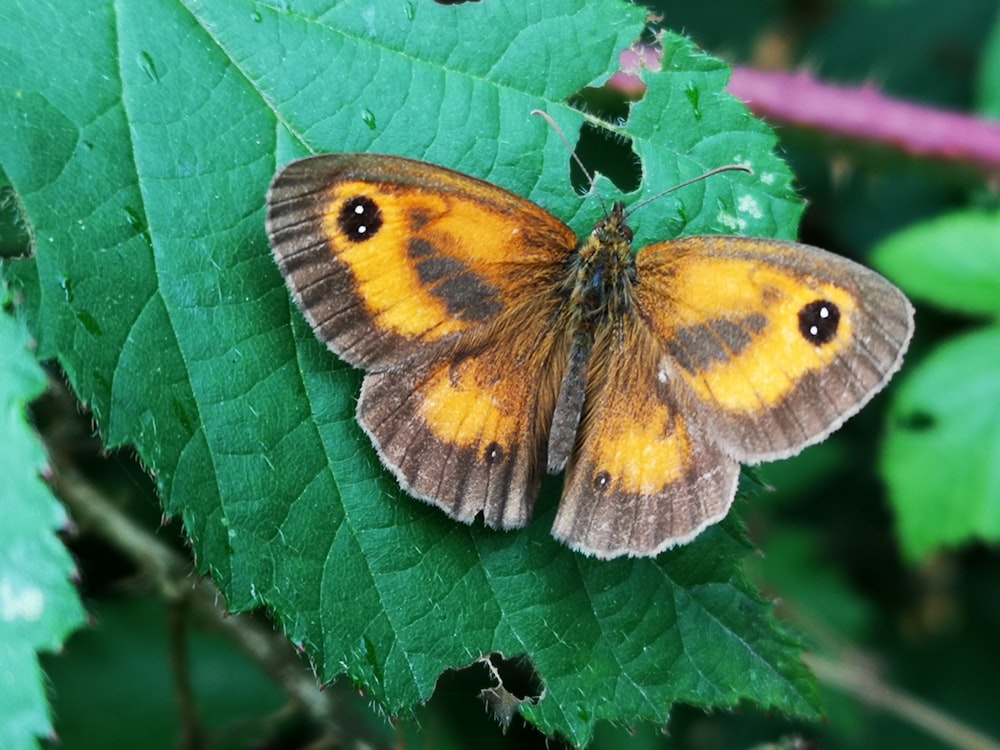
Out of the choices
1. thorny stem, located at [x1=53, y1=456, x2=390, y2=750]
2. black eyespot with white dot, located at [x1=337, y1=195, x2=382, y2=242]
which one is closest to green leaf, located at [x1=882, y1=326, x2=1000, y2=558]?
thorny stem, located at [x1=53, y1=456, x2=390, y2=750]

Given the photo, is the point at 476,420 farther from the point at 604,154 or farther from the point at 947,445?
the point at 947,445

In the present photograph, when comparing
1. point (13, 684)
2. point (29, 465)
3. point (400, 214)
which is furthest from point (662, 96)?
point (13, 684)

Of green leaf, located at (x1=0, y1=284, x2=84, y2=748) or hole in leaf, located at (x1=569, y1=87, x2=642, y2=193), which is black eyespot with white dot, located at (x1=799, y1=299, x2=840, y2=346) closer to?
hole in leaf, located at (x1=569, y1=87, x2=642, y2=193)

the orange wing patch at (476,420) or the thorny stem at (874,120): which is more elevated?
the thorny stem at (874,120)

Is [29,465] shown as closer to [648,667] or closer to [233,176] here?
[233,176]

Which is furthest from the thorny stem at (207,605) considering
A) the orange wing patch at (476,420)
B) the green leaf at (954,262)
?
the green leaf at (954,262)

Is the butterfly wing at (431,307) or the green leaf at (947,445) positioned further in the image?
the green leaf at (947,445)

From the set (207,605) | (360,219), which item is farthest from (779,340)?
(207,605)

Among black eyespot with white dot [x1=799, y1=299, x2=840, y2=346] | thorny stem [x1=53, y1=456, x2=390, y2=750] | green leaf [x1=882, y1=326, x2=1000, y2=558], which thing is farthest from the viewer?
green leaf [x1=882, y1=326, x2=1000, y2=558]

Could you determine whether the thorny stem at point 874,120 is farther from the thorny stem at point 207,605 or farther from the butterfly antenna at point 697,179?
the thorny stem at point 207,605
